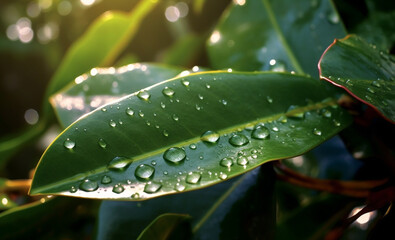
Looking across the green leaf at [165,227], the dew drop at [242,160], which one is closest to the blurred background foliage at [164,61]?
the green leaf at [165,227]

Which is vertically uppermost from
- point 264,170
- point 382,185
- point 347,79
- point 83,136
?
point 83,136

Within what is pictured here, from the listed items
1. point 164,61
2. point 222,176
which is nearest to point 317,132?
point 222,176

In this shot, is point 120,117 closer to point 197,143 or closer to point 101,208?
point 197,143

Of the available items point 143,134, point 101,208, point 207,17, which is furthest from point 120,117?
point 207,17

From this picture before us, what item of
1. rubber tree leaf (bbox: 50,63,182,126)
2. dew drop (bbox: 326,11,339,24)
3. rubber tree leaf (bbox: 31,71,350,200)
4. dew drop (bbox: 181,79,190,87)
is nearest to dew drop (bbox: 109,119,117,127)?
rubber tree leaf (bbox: 31,71,350,200)

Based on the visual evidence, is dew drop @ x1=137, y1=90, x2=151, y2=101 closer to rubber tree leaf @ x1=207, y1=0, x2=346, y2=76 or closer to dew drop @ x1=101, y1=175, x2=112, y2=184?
dew drop @ x1=101, y1=175, x2=112, y2=184

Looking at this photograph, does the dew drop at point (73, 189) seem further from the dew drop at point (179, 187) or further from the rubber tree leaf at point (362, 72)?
the rubber tree leaf at point (362, 72)

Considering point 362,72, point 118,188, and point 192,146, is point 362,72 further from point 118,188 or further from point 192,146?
point 118,188
